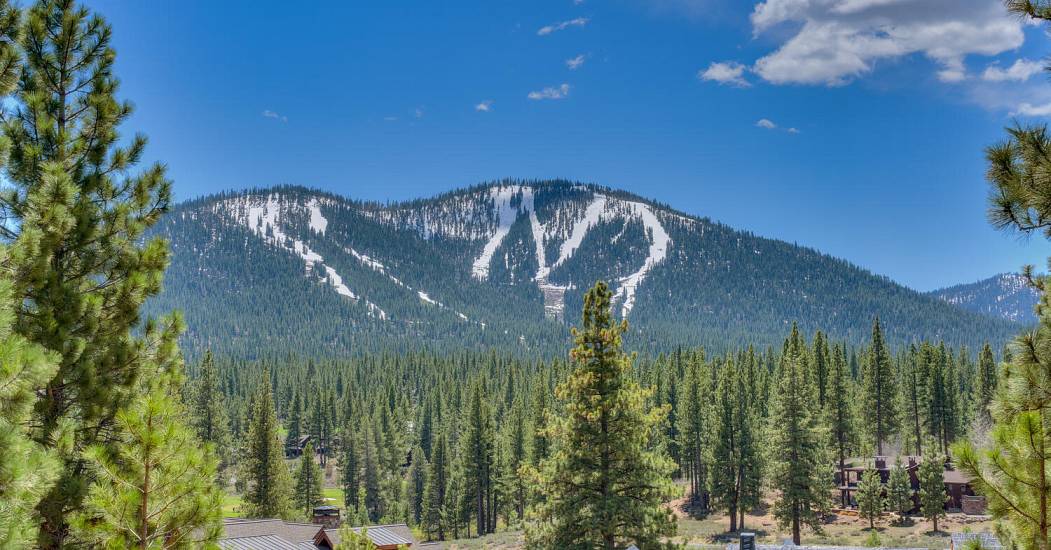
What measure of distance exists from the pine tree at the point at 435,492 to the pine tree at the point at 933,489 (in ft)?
128

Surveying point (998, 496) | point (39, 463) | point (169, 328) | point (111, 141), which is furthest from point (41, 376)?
point (998, 496)

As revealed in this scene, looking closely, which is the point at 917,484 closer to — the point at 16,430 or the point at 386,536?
the point at 386,536

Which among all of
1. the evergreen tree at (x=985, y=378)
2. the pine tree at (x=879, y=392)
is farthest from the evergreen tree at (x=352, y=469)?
the evergreen tree at (x=985, y=378)

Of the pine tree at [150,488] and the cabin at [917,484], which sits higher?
the pine tree at [150,488]

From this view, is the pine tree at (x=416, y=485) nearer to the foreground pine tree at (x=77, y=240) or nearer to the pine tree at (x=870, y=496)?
the pine tree at (x=870, y=496)

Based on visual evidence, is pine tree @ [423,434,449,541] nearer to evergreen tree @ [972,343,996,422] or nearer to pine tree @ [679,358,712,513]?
pine tree @ [679,358,712,513]

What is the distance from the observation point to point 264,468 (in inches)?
1556

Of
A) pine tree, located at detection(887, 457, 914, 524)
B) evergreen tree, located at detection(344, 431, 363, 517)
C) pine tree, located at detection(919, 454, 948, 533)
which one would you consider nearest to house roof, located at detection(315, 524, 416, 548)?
pine tree, located at detection(919, 454, 948, 533)

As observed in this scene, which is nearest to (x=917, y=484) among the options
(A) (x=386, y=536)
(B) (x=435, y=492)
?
(B) (x=435, y=492)

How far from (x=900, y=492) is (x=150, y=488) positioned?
169 ft

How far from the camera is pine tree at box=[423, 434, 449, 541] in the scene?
204ft

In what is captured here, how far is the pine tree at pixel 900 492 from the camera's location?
46.3m

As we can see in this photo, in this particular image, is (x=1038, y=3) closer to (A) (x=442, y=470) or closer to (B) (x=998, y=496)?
(B) (x=998, y=496)

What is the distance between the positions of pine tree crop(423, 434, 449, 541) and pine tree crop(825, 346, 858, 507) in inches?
1340
